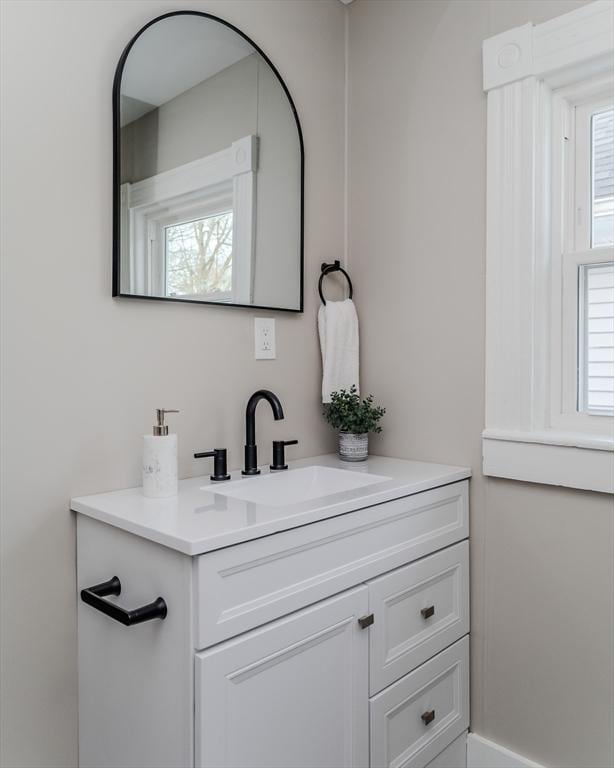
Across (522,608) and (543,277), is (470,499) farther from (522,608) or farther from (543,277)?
(543,277)

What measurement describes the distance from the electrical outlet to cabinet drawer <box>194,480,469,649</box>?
0.60 metres

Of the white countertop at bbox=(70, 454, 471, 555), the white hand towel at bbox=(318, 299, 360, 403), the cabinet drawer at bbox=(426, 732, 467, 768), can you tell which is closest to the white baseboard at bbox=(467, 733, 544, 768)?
the cabinet drawer at bbox=(426, 732, 467, 768)

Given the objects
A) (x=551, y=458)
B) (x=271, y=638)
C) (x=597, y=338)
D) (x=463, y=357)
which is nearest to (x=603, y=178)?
(x=597, y=338)

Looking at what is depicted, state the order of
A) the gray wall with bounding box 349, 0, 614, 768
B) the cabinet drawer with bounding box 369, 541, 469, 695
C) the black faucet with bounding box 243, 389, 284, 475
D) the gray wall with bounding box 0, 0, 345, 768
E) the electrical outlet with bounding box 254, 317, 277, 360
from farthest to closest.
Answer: the electrical outlet with bounding box 254, 317, 277, 360 < the black faucet with bounding box 243, 389, 284, 475 < the gray wall with bounding box 349, 0, 614, 768 < the cabinet drawer with bounding box 369, 541, 469, 695 < the gray wall with bounding box 0, 0, 345, 768

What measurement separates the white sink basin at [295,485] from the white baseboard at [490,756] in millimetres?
811

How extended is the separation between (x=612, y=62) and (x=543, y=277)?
0.53 metres

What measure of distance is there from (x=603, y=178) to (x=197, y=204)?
42.1 inches

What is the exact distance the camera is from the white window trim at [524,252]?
57.6 inches

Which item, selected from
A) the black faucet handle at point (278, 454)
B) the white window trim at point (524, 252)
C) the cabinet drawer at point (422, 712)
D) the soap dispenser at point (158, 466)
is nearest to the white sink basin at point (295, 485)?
the black faucet handle at point (278, 454)

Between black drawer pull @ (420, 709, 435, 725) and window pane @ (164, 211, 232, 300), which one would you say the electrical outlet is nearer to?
window pane @ (164, 211, 232, 300)

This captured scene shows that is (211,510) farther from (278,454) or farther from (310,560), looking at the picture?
(278,454)

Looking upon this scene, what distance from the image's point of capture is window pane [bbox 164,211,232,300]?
147 centimetres

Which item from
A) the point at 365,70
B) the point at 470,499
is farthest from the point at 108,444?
the point at 365,70

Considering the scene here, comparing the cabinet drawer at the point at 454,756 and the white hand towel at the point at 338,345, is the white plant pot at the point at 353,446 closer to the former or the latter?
the white hand towel at the point at 338,345
